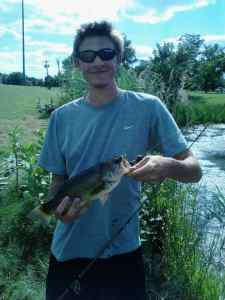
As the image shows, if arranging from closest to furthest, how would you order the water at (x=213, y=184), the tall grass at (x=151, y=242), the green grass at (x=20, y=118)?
the tall grass at (x=151, y=242) < the water at (x=213, y=184) < the green grass at (x=20, y=118)

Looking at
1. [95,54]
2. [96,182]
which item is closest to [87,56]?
[95,54]

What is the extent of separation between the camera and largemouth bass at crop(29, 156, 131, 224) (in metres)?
2.05

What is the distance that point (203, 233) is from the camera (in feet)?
14.1

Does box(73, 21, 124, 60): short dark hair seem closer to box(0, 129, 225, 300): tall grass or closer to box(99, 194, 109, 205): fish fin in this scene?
box(99, 194, 109, 205): fish fin

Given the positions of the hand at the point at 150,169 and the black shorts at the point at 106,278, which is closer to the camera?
the hand at the point at 150,169

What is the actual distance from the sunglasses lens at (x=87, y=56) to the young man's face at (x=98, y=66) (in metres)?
0.01

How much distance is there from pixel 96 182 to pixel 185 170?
487mm

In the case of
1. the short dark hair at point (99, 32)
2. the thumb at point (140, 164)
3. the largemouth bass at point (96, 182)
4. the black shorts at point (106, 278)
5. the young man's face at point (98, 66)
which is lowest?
the black shorts at point (106, 278)

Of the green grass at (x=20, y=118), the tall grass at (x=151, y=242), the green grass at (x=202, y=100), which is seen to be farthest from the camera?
the green grass at (x=20, y=118)

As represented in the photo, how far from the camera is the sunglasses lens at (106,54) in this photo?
7.88 ft

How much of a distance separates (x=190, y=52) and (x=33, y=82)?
318ft

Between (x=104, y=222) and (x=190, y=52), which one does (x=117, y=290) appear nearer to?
(x=104, y=222)

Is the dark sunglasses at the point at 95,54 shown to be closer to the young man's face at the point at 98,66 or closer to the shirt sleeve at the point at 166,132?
the young man's face at the point at 98,66

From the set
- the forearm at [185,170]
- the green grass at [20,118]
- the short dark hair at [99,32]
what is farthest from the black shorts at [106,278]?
the green grass at [20,118]
